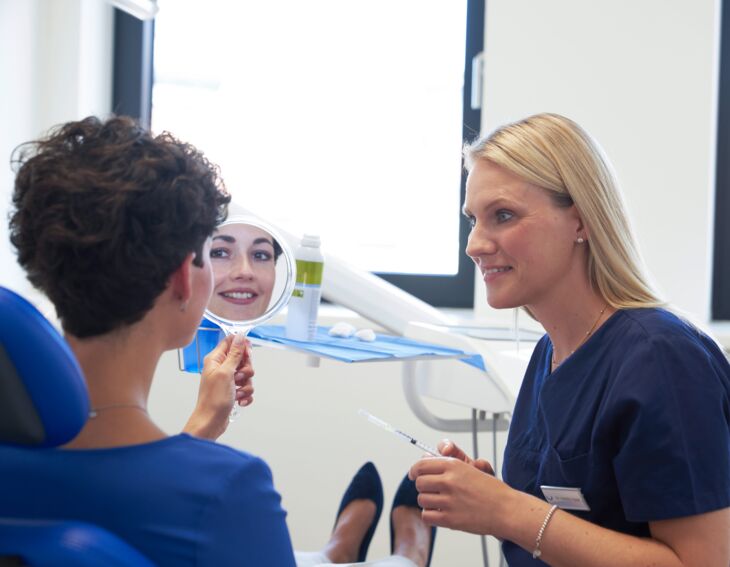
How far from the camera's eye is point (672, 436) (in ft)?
3.50

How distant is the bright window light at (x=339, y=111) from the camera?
2.82 meters

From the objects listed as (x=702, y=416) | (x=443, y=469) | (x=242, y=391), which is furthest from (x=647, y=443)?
(x=242, y=391)

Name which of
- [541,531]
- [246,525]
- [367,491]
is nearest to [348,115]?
[367,491]

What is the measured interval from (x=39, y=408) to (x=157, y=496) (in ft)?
0.51

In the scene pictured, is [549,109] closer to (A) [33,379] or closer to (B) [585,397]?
(B) [585,397]

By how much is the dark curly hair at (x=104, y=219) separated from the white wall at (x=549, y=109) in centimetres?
160

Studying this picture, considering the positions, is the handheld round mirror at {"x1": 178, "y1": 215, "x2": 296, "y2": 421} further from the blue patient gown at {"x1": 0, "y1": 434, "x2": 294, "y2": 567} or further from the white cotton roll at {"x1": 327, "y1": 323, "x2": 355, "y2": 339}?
the blue patient gown at {"x1": 0, "y1": 434, "x2": 294, "y2": 567}

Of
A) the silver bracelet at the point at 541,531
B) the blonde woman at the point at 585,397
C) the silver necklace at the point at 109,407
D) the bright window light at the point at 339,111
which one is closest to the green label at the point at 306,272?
the blonde woman at the point at 585,397

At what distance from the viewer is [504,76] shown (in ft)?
8.18

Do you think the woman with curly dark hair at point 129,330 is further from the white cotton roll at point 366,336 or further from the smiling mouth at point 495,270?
the white cotton roll at point 366,336

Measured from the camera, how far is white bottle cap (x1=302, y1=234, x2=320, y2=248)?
1590 mm

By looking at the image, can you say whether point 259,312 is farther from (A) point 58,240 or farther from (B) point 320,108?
(B) point 320,108

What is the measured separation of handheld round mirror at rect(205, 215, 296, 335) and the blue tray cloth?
0.09 meters

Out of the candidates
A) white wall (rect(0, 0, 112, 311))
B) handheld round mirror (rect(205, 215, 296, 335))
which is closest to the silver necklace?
handheld round mirror (rect(205, 215, 296, 335))
